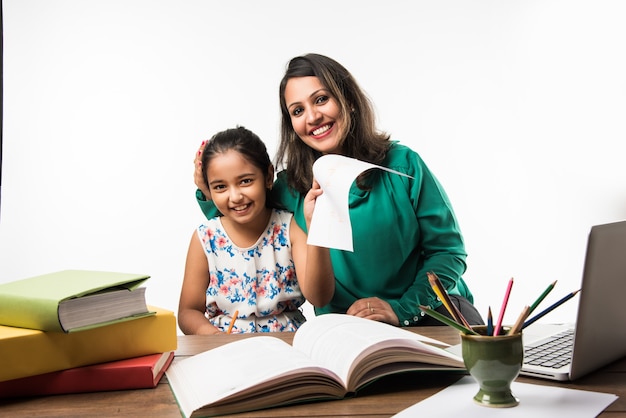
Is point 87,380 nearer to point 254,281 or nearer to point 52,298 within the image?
point 52,298

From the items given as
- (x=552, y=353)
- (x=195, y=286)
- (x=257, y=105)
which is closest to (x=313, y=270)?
(x=195, y=286)

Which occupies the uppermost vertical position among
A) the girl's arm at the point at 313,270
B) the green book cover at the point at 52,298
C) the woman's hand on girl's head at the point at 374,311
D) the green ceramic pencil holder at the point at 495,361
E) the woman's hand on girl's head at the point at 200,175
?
the woman's hand on girl's head at the point at 200,175

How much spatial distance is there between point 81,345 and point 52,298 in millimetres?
86

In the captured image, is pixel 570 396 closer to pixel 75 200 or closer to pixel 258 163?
pixel 258 163

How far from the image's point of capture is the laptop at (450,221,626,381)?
31.2 inches

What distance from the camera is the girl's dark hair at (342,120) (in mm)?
1829

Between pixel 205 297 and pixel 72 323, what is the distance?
0.97 m

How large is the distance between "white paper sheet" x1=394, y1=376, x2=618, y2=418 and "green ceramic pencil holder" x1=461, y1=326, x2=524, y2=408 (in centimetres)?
2

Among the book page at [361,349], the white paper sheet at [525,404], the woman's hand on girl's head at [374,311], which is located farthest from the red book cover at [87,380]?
the woman's hand on girl's head at [374,311]

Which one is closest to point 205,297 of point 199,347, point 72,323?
point 199,347

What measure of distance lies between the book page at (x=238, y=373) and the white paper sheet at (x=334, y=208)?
0.34m

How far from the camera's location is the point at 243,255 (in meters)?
1.83

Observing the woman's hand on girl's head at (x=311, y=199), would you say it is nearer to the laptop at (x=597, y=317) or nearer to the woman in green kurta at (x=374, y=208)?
the woman in green kurta at (x=374, y=208)

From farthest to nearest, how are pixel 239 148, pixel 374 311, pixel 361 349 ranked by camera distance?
1. pixel 239 148
2. pixel 374 311
3. pixel 361 349
